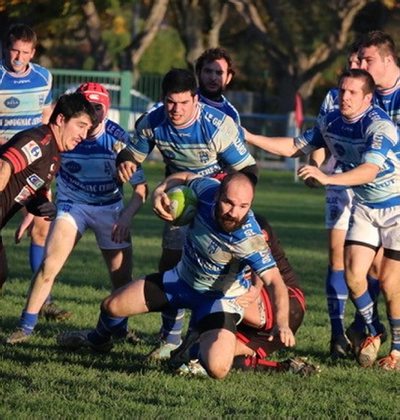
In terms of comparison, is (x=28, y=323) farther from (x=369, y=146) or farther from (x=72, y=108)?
(x=369, y=146)

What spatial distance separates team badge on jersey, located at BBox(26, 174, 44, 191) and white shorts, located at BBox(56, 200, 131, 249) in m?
1.08

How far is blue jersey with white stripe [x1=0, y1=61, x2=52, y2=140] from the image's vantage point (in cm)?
1120

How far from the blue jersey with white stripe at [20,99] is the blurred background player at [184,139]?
102 inches

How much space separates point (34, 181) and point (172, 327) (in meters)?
1.51

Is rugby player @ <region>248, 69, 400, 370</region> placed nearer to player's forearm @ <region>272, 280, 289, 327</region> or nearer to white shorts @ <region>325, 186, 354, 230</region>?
white shorts @ <region>325, 186, 354, 230</region>

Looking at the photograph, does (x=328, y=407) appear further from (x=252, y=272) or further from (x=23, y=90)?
(x=23, y=90)

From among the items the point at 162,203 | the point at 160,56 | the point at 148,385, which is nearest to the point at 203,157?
the point at 162,203

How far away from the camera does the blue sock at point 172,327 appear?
889 centimetres

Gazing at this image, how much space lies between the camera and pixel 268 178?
32938 mm

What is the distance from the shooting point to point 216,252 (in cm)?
779

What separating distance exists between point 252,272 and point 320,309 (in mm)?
3569

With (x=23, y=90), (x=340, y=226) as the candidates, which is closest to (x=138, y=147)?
(x=340, y=226)

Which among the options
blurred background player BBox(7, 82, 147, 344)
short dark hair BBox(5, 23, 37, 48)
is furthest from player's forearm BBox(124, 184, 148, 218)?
short dark hair BBox(5, 23, 37, 48)

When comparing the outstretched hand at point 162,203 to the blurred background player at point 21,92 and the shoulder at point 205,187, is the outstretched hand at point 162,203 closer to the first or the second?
the shoulder at point 205,187
